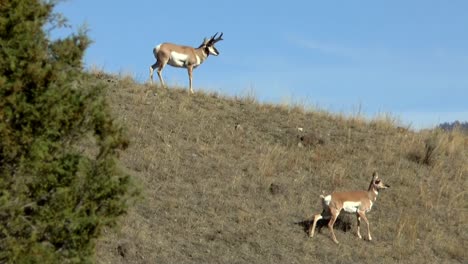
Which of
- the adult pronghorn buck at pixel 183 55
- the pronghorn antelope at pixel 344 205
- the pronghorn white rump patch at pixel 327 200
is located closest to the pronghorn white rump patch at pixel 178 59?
the adult pronghorn buck at pixel 183 55

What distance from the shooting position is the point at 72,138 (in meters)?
8.46

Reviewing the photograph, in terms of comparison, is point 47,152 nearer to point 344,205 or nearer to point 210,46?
point 344,205

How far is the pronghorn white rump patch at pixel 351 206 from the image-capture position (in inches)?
672

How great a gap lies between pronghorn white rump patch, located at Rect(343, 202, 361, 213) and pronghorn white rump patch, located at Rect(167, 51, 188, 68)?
9.31 m

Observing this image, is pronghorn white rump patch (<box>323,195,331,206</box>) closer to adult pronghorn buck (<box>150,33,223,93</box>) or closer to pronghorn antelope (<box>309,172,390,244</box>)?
pronghorn antelope (<box>309,172,390,244</box>)

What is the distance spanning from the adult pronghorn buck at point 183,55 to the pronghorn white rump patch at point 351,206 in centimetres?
816

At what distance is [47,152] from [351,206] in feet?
32.8

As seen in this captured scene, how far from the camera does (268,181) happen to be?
63.0 ft

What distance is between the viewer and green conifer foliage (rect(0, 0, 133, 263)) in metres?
7.94

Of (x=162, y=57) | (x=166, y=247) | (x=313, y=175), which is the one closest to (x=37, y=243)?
(x=166, y=247)

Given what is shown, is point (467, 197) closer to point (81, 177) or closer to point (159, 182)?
point (159, 182)

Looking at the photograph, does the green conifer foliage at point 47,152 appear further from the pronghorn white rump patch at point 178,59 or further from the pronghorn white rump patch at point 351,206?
the pronghorn white rump patch at point 178,59

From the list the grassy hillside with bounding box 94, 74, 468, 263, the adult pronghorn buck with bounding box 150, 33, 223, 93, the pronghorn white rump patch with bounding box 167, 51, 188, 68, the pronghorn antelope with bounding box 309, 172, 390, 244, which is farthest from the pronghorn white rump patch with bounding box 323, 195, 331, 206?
the pronghorn white rump patch with bounding box 167, 51, 188, 68

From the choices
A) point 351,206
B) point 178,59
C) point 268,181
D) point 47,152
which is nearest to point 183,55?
point 178,59
